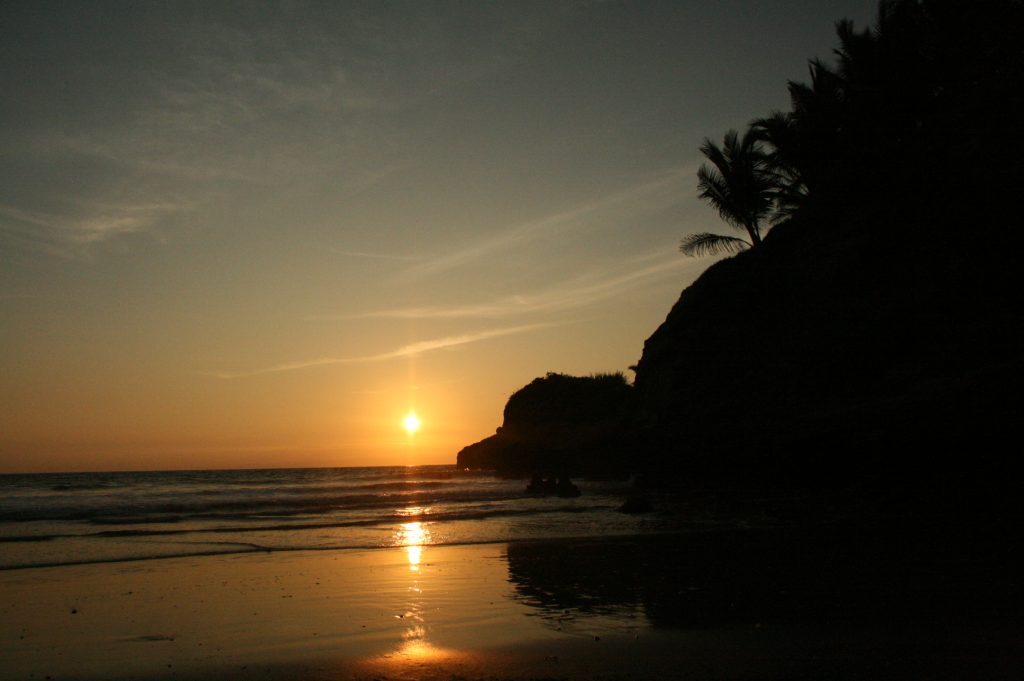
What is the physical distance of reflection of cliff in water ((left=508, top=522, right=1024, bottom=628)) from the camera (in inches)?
348

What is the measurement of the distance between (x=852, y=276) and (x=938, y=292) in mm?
3340

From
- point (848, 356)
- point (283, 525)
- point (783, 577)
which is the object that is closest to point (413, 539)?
point (283, 525)

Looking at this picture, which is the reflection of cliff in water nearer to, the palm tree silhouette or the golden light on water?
the golden light on water

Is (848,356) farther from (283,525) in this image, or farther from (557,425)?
(557,425)

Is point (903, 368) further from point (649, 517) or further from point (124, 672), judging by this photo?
point (124, 672)

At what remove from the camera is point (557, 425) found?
66562 mm

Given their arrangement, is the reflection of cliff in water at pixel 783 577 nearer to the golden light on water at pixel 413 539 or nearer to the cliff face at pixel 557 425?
the golden light on water at pixel 413 539

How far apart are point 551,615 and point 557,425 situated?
57.6 m

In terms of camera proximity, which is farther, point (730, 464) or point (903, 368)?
point (730, 464)

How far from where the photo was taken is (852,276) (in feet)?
82.9

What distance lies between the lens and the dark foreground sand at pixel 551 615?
7.06 metres

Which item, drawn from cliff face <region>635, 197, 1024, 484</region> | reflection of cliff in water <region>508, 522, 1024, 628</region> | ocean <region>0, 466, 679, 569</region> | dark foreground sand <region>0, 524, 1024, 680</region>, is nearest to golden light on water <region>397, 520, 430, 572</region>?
ocean <region>0, 466, 679, 569</region>

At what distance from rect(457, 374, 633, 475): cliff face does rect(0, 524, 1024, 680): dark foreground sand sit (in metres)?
32.7

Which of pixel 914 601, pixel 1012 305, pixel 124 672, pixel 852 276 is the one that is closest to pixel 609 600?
pixel 914 601
